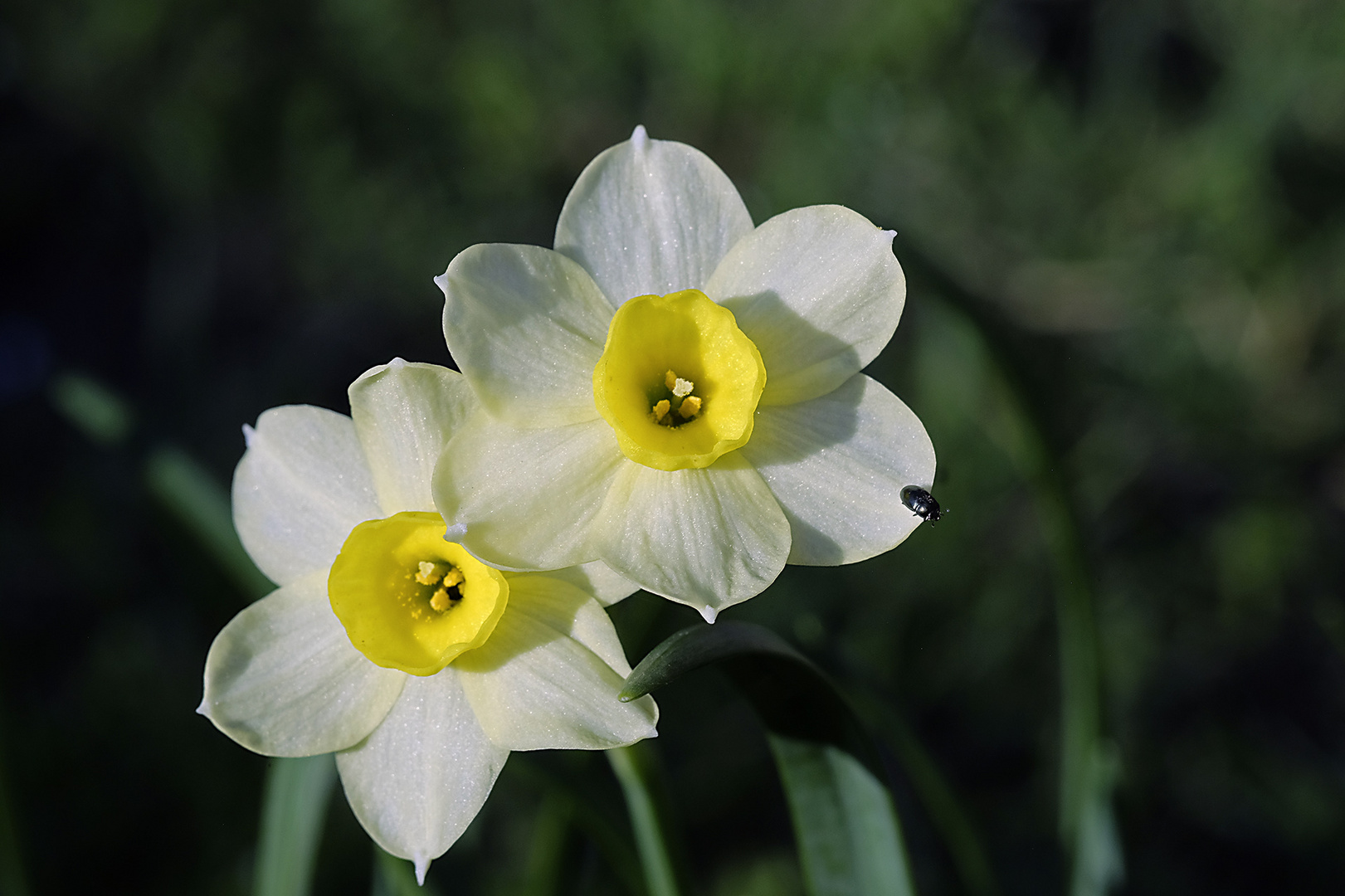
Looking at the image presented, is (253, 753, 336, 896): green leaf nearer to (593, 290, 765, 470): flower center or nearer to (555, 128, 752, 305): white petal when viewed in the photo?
(593, 290, 765, 470): flower center

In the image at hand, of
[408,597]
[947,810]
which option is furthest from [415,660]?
[947,810]

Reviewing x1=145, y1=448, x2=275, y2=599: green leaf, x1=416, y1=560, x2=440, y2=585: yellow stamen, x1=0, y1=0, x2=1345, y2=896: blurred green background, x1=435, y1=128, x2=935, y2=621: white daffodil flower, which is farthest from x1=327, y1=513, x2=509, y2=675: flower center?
x1=0, y1=0, x2=1345, y2=896: blurred green background

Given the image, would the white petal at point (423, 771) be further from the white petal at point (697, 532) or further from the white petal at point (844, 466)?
the white petal at point (844, 466)

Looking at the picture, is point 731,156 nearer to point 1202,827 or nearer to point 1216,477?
point 1216,477

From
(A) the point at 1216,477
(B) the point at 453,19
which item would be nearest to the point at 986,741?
(A) the point at 1216,477

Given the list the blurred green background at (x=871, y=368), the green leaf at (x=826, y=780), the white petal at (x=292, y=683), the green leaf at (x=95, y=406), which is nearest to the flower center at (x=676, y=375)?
the green leaf at (x=826, y=780)
